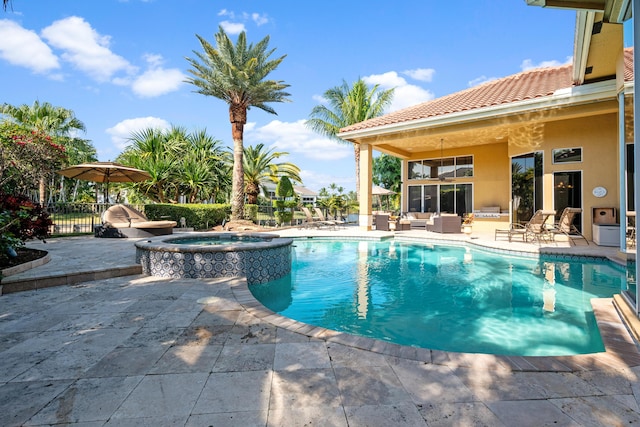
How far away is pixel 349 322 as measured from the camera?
3963mm

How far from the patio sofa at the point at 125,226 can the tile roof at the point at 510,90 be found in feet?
27.1

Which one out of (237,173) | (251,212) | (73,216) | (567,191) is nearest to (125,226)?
(73,216)

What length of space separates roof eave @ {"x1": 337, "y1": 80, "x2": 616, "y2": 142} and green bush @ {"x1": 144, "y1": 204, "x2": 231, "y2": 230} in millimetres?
7959

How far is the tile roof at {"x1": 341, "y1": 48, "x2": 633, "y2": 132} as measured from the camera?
9453 mm

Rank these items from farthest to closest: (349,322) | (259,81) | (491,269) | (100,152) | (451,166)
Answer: (100,152), (451,166), (259,81), (491,269), (349,322)

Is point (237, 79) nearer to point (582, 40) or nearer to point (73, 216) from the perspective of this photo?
point (73, 216)

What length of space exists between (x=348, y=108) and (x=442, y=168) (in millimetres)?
8519

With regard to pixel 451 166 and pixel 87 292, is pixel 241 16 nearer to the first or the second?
pixel 451 166

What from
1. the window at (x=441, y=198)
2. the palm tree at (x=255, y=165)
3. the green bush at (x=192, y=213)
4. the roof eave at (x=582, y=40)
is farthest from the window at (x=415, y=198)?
the green bush at (x=192, y=213)

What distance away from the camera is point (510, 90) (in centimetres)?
1123

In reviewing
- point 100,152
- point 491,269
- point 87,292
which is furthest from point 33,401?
point 100,152

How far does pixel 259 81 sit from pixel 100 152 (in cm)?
3131

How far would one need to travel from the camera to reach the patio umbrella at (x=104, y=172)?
10.5 m

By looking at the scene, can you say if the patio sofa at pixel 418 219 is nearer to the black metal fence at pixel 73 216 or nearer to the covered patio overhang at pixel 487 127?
the covered patio overhang at pixel 487 127
